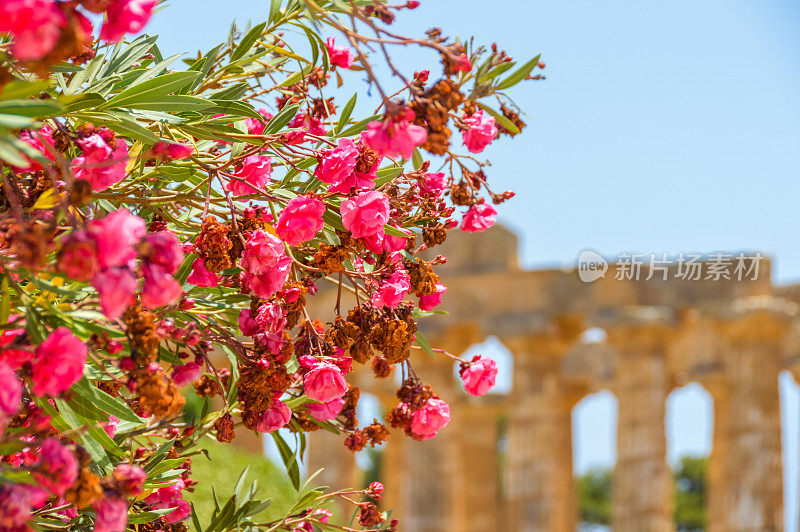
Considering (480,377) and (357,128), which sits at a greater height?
(357,128)

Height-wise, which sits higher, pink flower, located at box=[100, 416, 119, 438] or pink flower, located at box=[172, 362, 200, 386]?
pink flower, located at box=[172, 362, 200, 386]

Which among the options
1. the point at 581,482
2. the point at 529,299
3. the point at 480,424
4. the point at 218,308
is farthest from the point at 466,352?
the point at 581,482

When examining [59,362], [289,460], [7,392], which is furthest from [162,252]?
[289,460]

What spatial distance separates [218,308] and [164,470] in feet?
2.13

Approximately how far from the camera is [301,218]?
3730 mm

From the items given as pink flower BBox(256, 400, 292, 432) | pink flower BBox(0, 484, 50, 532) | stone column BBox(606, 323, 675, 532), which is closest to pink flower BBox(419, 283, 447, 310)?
pink flower BBox(256, 400, 292, 432)

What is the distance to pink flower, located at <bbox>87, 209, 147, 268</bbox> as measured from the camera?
8.65 ft

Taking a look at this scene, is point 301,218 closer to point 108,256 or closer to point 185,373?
point 185,373

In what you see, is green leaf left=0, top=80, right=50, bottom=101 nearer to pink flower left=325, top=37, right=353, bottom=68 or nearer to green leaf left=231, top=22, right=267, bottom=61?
green leaf left=231, top=22, right=267, bottom=61

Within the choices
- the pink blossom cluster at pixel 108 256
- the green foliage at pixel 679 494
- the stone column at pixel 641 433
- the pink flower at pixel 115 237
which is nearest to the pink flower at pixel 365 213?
the pink blossom cluster at pixel 108 256

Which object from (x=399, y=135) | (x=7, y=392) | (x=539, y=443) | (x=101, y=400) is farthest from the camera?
(x=539, y=443)

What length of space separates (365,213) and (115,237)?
1243 millimetres

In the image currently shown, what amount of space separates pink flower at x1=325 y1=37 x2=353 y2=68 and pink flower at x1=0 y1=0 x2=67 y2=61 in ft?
7.43

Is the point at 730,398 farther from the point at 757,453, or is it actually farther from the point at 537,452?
the point at 537,452
